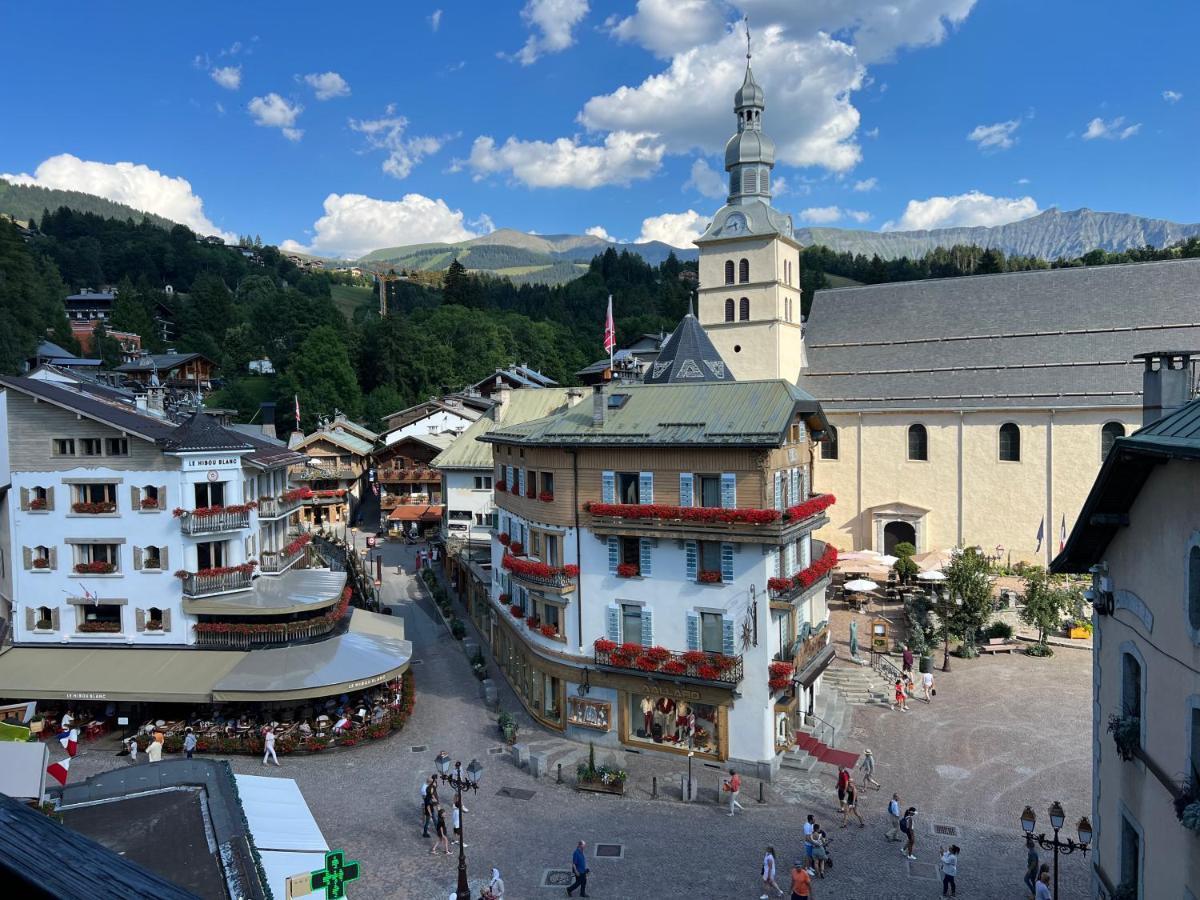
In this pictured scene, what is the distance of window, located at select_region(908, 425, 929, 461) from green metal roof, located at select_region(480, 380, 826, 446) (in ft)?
96.6

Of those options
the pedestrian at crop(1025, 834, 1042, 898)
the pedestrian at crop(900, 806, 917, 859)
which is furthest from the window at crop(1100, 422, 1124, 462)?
the pedestrian at crop(1025, 834, 1042, 898)

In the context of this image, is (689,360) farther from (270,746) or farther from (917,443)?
(270,746)

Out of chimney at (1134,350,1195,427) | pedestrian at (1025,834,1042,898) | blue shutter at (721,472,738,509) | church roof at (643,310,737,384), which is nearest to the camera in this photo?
chimney at (1134,350,1195,427)

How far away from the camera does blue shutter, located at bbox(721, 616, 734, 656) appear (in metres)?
27.3

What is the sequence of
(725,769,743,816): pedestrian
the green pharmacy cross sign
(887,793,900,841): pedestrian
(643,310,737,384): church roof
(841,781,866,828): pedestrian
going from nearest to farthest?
the green pharmacy cross sign → (887,793,900,841): pedestrian → (841,781,866,828): pedestrian → (725,769,743,816): pedestrian → (643,310,737,384): church roof

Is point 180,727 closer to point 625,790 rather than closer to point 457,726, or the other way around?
point 457,726

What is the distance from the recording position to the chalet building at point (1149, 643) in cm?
1148

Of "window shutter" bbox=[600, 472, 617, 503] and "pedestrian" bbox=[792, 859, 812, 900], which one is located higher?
"window shutter" bbox=[600, 472, 617, 503]

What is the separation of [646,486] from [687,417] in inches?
117

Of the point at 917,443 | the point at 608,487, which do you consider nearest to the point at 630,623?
the point at 608,487

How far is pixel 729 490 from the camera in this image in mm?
27391

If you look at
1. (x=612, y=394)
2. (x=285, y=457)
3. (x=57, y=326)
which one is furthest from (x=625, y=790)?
(x=57, y=326)

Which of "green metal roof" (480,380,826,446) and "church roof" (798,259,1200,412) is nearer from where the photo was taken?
"green metal roof" (480,380,826,446)

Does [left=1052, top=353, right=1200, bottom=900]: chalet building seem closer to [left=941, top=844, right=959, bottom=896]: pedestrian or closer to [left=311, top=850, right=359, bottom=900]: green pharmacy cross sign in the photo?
[left=941, top=844, right=959, bottom=896]: pedestrian
